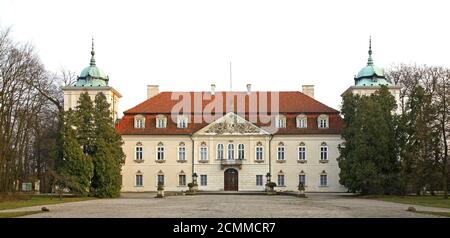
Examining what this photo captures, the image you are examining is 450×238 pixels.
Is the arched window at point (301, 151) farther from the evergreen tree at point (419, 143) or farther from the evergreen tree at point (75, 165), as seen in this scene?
the evergreen tree at point (75, 165)

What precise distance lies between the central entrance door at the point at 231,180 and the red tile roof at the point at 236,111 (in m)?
4.86

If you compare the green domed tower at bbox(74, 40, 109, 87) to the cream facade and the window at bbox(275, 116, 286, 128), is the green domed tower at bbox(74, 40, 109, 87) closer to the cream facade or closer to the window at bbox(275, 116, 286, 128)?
the cream facade

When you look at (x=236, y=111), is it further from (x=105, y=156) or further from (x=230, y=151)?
(x=105, y=156)

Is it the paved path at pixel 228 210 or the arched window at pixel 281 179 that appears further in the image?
the arched window at pixel 281 179

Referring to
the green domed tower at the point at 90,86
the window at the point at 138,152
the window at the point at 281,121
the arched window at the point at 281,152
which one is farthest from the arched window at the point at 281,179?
the green domed tower at the point at 90,86

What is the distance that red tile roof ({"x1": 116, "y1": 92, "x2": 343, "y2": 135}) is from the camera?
2226 inches

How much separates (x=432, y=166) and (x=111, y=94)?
3237cm

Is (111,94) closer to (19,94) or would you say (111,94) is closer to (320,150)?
(320,150)

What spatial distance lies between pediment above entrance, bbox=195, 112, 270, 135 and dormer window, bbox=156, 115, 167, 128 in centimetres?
338

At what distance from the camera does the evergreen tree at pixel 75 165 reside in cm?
4047

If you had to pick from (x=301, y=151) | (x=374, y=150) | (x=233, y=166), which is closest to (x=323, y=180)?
(x=301, y=151)

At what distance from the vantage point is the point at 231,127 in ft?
184

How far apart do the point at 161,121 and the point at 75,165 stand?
664 inches

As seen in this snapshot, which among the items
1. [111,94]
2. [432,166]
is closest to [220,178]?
[111,94]
